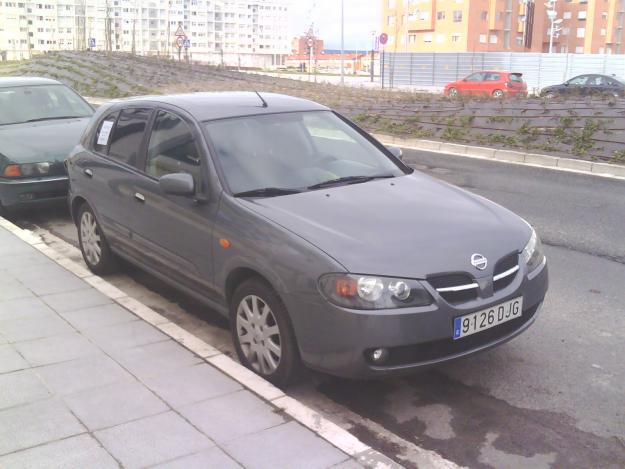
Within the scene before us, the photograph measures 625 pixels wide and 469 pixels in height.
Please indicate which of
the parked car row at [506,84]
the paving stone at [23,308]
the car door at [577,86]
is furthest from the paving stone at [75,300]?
the parked car row at [506,84]

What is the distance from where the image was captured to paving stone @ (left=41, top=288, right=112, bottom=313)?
512 cm

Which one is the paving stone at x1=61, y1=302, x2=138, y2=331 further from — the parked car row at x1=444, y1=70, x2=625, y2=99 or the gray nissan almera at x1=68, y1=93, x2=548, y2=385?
the parked car row at x1=444, y1=70, x2=625, y2=99

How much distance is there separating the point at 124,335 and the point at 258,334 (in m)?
1.09

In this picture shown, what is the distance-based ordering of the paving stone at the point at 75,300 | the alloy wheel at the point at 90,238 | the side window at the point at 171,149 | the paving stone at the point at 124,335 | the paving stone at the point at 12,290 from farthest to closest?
1. the alloy wheel at the point at 90,238
2. the paving stone at the point at 12,290
3. the paving stone at the point at 75,300
4. the side window at the point at 171,149
5. the paving stone at the point at 124,335

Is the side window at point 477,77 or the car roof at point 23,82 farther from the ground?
the side window at point 477,77

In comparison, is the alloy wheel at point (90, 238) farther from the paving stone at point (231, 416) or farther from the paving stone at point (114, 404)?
the paving stone at point (231, 416)

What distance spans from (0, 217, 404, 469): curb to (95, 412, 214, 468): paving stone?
1.61ft

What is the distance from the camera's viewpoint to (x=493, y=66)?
49.1 meters

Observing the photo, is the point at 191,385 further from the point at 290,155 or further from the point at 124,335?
the point at 290,155

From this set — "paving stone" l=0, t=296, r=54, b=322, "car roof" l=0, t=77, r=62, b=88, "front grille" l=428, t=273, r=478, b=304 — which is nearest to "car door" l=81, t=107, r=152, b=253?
"paving stone" l=0, t=296, r=54, b=322

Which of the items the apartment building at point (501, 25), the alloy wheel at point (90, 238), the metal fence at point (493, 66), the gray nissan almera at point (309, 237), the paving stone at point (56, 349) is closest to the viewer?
the gray nissan almera at point (309, 237)

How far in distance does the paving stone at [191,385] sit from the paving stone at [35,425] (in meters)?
0.50

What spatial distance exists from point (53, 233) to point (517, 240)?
19.5 feet

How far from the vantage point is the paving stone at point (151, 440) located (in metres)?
3.04
